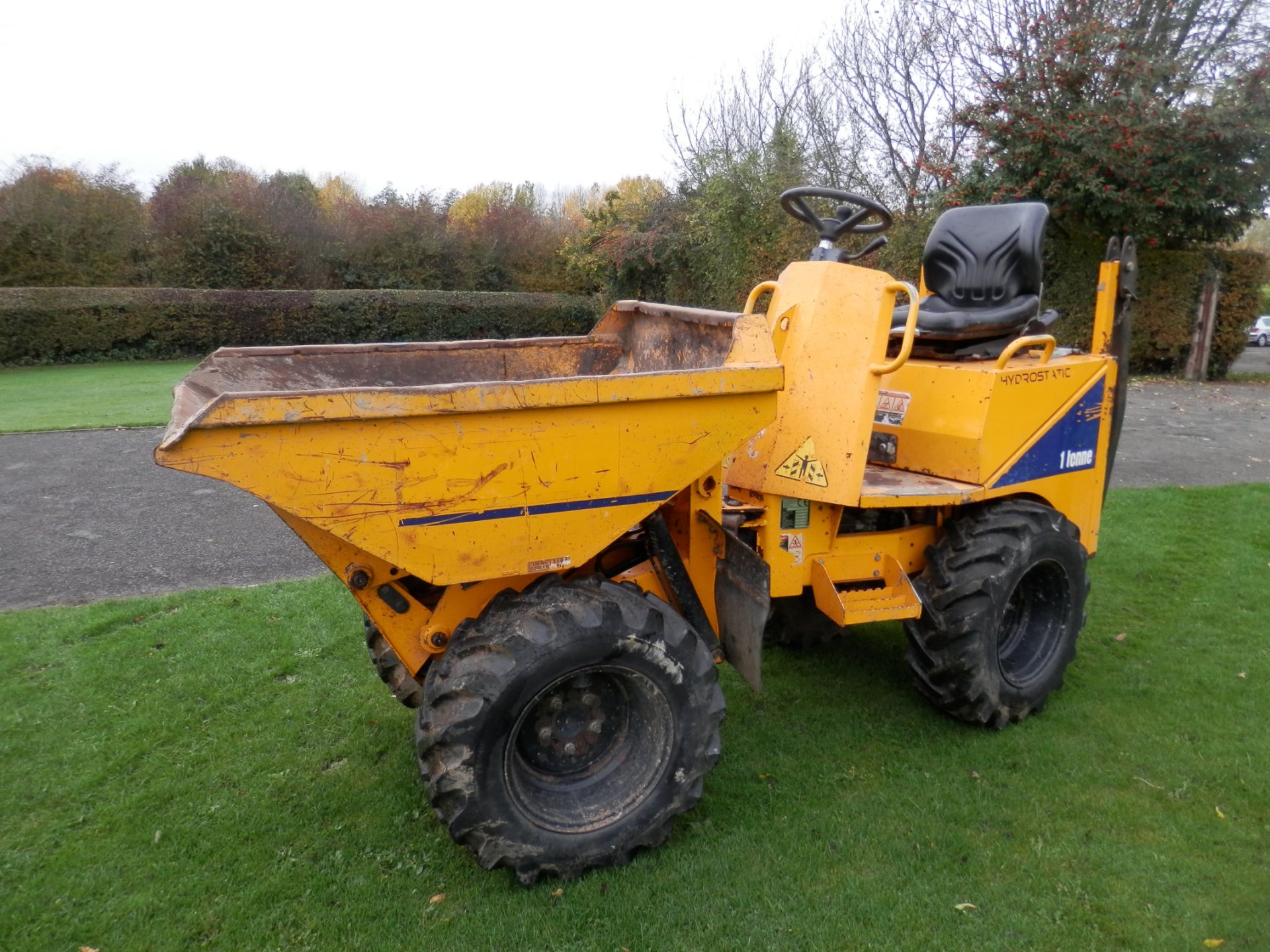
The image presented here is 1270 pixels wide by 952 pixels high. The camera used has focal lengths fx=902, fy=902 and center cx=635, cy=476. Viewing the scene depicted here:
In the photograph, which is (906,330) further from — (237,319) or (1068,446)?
(237,319)

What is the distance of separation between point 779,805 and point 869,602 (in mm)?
868

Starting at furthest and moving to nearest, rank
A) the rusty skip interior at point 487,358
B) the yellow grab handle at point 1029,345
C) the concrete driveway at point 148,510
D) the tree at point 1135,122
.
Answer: the tree at point 1135,122 → the concrete driveway at point 148,510 → the yellow grab handle at point 1029,345 → the rusty skip interior at point 487,358

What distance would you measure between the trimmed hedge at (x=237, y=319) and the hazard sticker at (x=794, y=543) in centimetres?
1653

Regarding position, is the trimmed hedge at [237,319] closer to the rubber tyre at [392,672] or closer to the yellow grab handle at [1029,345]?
the rubber tyre at [392,672]

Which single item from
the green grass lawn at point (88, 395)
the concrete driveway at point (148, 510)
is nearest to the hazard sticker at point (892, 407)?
the concrete driveway at point (148, 510)

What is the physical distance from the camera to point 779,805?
11.0 ft

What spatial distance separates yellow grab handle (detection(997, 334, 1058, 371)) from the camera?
3.64 m

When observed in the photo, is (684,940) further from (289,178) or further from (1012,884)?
(289,178)

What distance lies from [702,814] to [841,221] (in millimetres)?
2435

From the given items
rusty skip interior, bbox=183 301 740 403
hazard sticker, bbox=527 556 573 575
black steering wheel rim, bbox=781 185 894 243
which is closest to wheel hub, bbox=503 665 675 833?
hazard sticker, bbox=527 556 573 575

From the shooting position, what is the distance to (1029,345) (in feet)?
12.8

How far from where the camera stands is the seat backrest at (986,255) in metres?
4.18

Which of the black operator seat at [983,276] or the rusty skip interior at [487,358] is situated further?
the black operator seat at [983,276]

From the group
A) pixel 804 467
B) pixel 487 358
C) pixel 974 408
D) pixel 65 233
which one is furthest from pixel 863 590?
pixel 65 233
